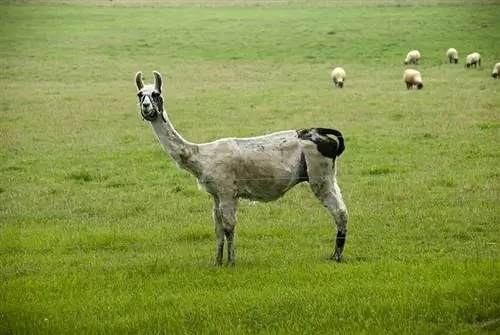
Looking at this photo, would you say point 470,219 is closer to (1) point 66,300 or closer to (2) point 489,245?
(2) point 489,245

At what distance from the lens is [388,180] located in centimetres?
1769

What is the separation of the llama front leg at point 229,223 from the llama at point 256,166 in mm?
13

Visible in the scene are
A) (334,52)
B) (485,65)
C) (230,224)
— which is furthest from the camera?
(334,52)

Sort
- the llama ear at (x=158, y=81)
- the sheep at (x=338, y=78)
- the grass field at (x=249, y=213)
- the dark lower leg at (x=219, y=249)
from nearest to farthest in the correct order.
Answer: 1. the grass field at (x=249, y=213)
2. the llama ear at (x=158, y=81)
3. the dark lower leg at (x=219, y=249)
4. the sheep at (x=338, y=78)

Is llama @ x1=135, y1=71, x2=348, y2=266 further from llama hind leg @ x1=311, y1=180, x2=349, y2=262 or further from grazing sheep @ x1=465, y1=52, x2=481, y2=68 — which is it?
grazing sheep @ x1=465, y1=52, x2=481, y2=68

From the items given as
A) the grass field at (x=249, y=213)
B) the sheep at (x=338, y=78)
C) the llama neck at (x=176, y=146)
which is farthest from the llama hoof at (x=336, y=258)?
the sheep at (x=338, y=78)

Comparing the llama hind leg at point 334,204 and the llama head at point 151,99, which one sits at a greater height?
the llama head at point 151,99

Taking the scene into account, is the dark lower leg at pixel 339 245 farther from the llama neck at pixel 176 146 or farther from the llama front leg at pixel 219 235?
the llama neck at pixel 176 146

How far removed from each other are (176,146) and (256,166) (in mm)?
1111

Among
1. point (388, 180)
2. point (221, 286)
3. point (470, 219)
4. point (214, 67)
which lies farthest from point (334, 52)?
point (221, 286)

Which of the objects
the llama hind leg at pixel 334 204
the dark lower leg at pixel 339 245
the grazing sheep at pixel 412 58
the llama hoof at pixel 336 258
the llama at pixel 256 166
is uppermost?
the llama at pixel 256 166

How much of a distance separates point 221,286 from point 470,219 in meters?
5.50

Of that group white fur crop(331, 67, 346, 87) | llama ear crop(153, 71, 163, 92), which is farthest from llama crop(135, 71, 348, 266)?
white fur crop(331, 67, 346, 87)

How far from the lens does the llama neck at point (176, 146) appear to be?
1159 centimetres
